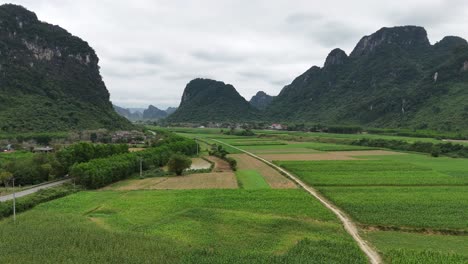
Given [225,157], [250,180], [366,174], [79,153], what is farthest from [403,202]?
[79,153]

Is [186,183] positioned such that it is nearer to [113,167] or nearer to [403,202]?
Answer: [113,167]

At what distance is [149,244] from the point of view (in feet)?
86.6

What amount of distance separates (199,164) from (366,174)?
36.1 metres

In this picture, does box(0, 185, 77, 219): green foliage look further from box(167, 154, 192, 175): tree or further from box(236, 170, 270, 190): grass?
box(236, 170, 270, 190): grass

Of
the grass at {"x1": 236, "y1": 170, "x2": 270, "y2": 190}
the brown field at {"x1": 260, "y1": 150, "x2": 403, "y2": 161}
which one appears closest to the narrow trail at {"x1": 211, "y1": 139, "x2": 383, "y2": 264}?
the grass at {"x1": 236, "y1": 170, "x2": 270, "y2": 190}

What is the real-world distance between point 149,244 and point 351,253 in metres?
15.4

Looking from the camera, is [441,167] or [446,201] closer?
[446,201]

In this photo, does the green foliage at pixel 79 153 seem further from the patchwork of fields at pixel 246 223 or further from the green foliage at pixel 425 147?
the green foliage at pixel 425 147

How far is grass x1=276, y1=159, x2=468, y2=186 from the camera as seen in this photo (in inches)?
1971

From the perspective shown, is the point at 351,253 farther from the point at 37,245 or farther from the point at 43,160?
the point at 43,160

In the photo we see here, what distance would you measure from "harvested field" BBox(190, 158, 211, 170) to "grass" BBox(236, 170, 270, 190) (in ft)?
36.0

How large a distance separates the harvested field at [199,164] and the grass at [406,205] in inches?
1215

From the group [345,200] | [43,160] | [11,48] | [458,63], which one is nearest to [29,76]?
[11,48]

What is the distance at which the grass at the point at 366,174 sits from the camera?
50062mm
